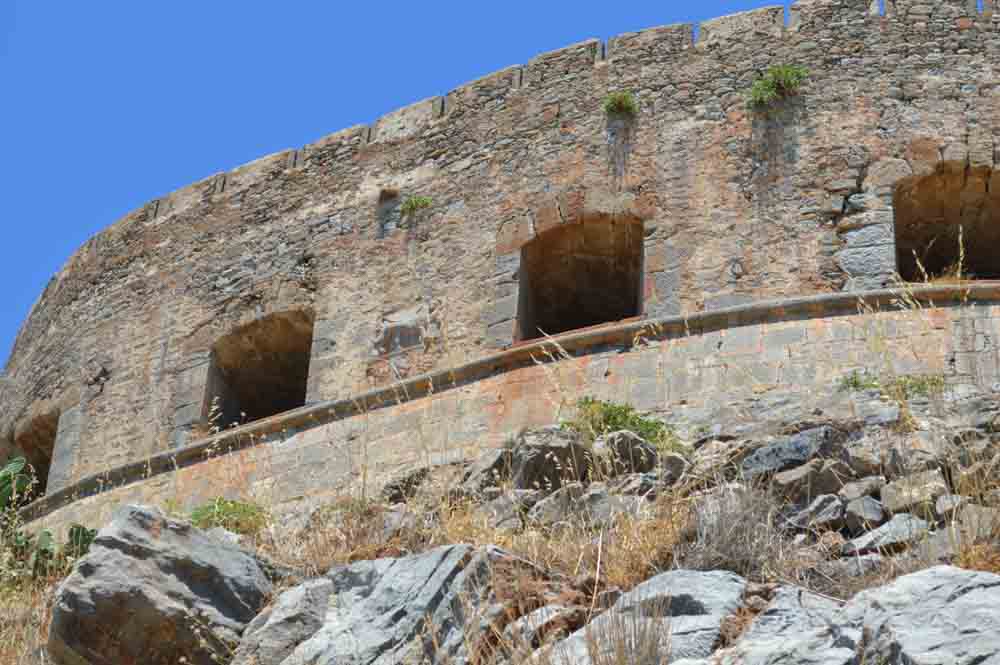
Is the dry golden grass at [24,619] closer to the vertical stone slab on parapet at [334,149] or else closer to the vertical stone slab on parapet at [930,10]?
the vertical stone slab on parapet at [334,149]

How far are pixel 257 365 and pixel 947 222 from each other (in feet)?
17.5

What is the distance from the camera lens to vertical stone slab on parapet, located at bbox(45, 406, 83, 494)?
43.3 feet

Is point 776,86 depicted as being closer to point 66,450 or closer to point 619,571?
point 66,450

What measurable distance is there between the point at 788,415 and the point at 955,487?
299 centimetres

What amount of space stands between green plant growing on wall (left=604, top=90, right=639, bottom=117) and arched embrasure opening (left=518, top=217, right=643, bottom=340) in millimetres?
878

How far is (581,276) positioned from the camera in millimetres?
12367

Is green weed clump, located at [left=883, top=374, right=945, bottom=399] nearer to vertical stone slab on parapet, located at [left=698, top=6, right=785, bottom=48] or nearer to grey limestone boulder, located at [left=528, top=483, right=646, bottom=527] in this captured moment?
grey limestone boulder, located at [left=528, top=483, right=646, bottom=527]

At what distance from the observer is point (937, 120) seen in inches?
449

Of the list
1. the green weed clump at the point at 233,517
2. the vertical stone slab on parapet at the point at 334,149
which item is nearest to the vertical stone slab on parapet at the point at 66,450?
the vertical stone slab on parapet at the point at 334,149

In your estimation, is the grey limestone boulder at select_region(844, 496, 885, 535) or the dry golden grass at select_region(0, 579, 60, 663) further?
the dry golden grass at select_region(0, 579, 60, 663)

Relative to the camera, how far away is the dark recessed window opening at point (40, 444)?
46.1 ft

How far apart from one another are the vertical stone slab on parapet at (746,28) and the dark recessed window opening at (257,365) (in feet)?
11.7

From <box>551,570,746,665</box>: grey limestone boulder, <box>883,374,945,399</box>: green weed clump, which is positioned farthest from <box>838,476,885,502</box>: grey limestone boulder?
<box>883,374,945,399</box>: green weed clump

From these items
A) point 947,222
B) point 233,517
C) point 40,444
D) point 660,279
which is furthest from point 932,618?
point 40,444
